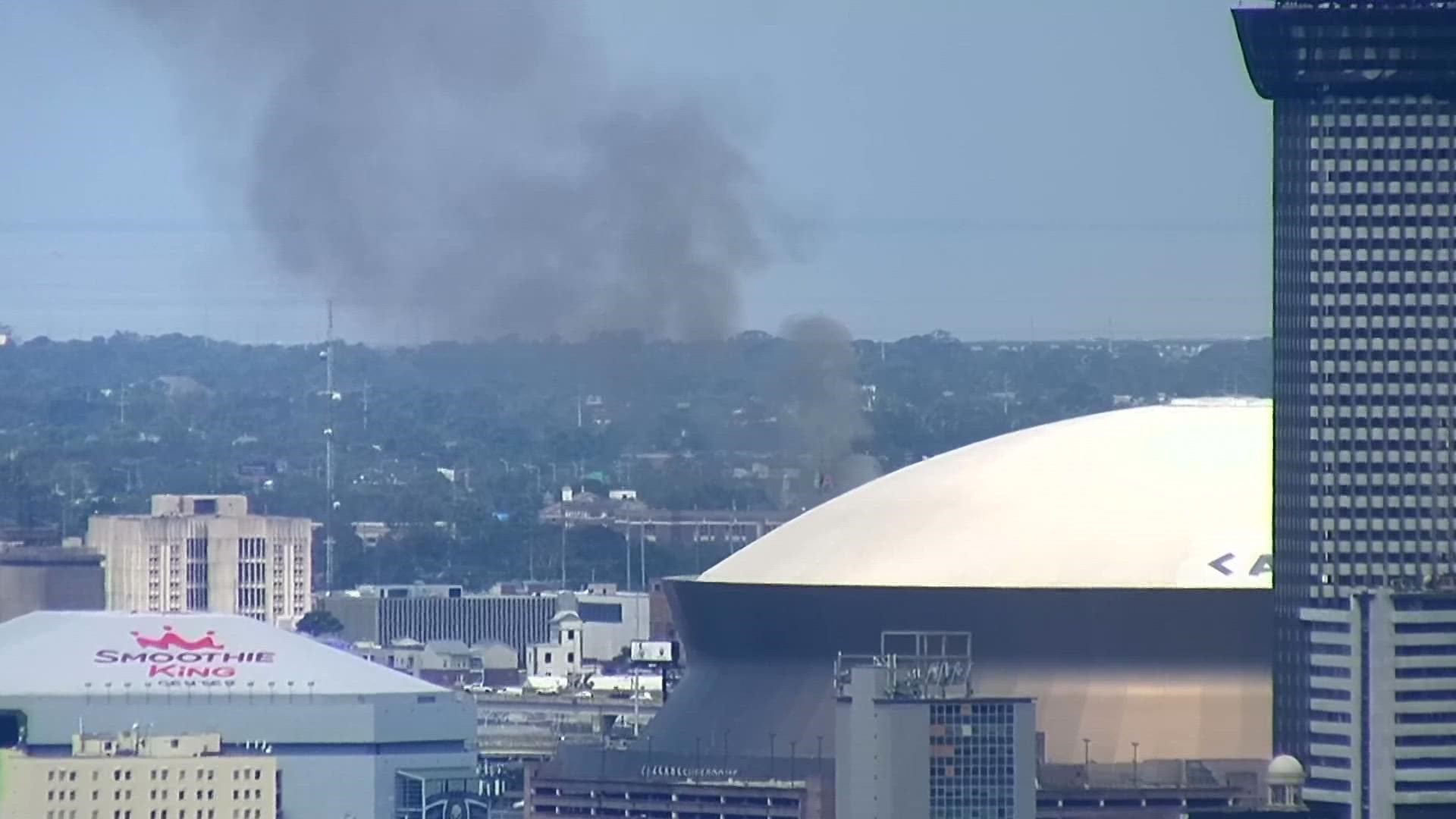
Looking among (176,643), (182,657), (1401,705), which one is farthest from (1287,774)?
(176,643)

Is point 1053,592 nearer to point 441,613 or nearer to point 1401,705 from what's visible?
point 1401,705

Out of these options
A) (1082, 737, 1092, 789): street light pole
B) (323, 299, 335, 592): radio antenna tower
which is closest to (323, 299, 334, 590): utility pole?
(323, 299, 335, 592): radio antenna tower

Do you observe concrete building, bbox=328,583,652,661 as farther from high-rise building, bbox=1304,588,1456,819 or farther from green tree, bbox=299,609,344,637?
high-rise building, bbox=1304,588,1456,819

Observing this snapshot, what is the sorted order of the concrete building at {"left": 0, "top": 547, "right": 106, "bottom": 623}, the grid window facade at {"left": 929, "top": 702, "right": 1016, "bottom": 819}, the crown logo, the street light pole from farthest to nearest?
the concrete building at {"left": 0, "top": 547, "right": 106, "bottom": 623}, the crown logo, the street light pole, the grid window facade at {"left": 929, "top": 702, "right": 1016, "bottom": 819}

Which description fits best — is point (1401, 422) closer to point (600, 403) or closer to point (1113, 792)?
point (1113, 792)

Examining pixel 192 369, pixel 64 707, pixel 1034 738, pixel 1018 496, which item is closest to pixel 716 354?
pixel 1018 496

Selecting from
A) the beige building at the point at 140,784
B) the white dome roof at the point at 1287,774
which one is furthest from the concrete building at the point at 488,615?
the white dome roof at the point at 1287,774
